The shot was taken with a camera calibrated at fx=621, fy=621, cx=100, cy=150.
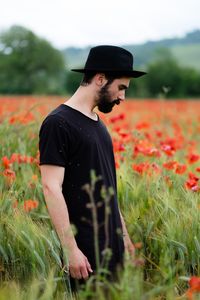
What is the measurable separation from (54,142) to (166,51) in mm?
59145

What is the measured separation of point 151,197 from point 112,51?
897 mm

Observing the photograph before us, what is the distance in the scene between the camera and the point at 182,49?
268ft

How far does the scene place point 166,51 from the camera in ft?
198

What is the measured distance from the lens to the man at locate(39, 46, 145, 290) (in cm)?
235

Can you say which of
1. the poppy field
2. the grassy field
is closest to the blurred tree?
the grassy field

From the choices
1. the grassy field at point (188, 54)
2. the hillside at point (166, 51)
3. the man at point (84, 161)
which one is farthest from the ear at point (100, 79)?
the grassy field at point (188, 54)

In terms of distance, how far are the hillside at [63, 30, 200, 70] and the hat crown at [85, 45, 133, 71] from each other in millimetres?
57473

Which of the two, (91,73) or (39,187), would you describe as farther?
(39,187)

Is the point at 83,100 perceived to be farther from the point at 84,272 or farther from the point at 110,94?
the point at 84,272

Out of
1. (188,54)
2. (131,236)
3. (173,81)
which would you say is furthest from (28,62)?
(131,236)

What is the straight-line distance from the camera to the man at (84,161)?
2.35m

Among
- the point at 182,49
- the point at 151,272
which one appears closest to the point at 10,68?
the point at 182,49

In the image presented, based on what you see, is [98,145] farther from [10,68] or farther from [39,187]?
[10,68]

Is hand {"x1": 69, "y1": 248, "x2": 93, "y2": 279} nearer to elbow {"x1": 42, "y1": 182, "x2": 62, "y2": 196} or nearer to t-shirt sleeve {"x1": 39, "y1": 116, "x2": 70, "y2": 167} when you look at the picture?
elbow {"x1": 42, "y1": 182, "x2": 62, "y2": 196}
